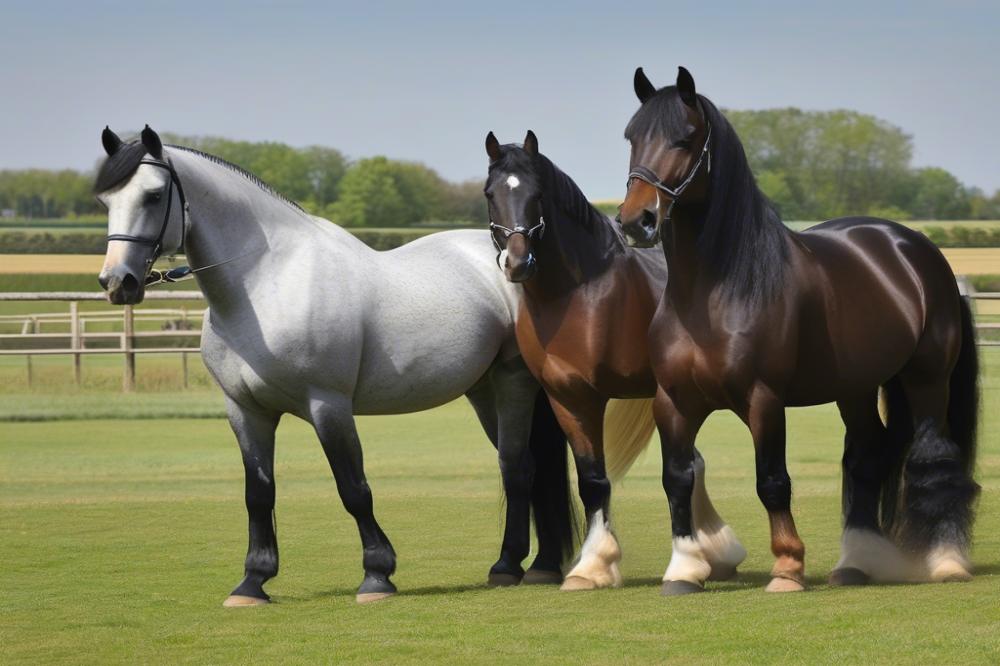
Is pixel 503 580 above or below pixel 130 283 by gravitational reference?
below

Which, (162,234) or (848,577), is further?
(848,577)

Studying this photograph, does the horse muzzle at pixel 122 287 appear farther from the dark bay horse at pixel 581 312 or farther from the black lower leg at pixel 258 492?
the dark bay horse at pixel 581 312

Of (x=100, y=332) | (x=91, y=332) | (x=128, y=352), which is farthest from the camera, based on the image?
(x=91, y=332)

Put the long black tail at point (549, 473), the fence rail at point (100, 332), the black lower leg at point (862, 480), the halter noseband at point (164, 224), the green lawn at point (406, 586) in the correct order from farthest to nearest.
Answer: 1. the fence rail at point (100, 332)
2. the long black tail at point (549, 473)
3. the black lower leg at point (862, 480)
4. the halter noseband at point (164, 224)
5. the green lawn at point (406, 586)

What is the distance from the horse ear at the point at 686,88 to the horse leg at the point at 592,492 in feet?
5.03

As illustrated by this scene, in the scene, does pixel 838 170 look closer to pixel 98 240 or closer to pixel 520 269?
pixel 98 240

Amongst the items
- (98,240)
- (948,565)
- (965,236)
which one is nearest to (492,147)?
(948,565)

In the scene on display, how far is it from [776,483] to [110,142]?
10.6 ft

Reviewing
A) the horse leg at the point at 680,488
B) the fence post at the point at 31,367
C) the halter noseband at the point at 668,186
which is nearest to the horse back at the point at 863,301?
the horse leg at the point at 680,488

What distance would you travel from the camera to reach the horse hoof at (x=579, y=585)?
22.0 ft

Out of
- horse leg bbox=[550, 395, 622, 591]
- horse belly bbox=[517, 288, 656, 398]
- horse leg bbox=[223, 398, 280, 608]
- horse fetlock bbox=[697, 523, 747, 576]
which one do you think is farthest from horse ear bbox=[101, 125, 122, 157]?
horse fetlock bbox=[697, 523, 747, 576]

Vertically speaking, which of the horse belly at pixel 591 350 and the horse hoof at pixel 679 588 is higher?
the horse belly at pixel 591 350

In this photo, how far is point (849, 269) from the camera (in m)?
6.57

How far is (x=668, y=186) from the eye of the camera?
5.92 meters
